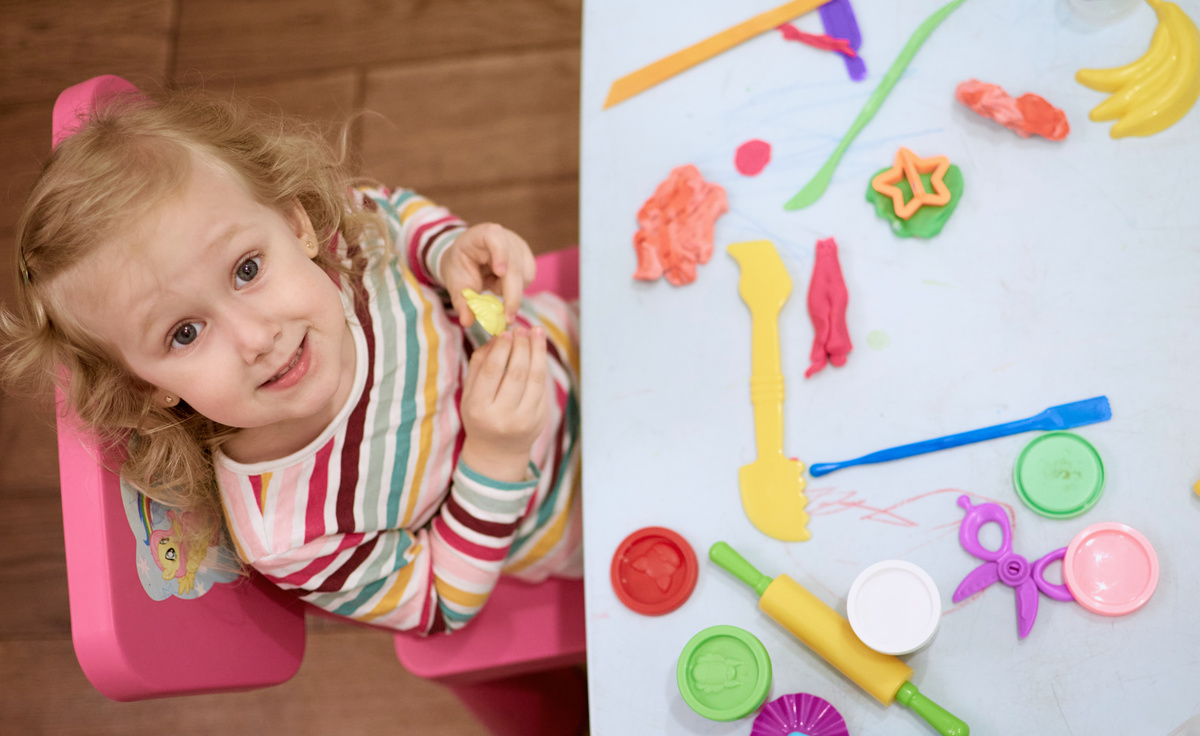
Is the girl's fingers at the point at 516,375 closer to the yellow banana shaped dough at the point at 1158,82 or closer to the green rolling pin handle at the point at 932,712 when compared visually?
the green rolling pin handle at the point at 932,712

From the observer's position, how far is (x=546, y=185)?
132cm

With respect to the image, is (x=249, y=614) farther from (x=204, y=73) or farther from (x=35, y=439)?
(x=204, y=73)

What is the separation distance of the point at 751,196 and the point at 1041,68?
0.21m

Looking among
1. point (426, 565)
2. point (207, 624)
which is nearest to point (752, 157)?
point (426, 565)

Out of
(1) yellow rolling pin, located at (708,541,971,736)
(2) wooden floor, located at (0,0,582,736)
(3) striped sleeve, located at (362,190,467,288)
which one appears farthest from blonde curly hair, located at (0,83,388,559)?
(2) wooden floor, located at (0,0,582,736)

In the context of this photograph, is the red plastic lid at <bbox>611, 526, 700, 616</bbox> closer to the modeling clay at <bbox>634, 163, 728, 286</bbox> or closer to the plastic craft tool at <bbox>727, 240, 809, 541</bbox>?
the plastic craft tool at <bbox>727, 240, 809, 541</bbox>

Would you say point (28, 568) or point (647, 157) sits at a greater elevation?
point (647, 157)

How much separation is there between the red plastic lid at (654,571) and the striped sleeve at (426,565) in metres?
0.12

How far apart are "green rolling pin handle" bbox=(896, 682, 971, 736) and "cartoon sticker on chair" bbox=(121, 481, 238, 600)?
17.5 inches

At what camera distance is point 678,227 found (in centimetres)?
65

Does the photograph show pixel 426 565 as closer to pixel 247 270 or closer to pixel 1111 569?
pixel 247 270

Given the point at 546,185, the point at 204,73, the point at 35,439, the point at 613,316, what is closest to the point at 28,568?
the point at 35,439

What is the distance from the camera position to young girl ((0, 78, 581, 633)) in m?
0.56

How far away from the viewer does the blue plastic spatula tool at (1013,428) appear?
0.54m
